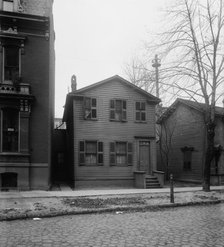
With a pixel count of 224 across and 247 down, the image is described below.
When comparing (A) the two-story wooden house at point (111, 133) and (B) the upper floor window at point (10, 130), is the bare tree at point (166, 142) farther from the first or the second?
(B) the upper floor window at point (10, 130)

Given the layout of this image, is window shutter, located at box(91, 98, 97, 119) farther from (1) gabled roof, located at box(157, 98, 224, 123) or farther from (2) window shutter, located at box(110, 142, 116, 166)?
(1) gabled roof, located at box(157, 98, 224, 123)

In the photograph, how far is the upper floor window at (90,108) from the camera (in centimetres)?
2258

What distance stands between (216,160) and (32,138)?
14.4 meters

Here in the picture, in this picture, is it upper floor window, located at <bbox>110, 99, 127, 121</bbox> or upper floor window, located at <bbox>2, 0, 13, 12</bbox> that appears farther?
upper floor window, located at <bbox>110, 99, 127, 121</bbox>

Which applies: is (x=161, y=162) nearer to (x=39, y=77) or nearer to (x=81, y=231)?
(x=39, y=77)

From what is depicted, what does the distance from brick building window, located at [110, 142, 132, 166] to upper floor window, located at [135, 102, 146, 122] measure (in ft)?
6.42

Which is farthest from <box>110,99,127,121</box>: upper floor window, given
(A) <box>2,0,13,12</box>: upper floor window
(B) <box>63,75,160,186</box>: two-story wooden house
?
(A) <box>2,0,13,12</box>: upper floor window

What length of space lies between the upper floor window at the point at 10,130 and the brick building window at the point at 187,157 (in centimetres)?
1486

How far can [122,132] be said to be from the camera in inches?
A: 923

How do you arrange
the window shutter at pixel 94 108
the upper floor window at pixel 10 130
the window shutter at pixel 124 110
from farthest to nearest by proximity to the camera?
1. the window shutter at pixel 124 110
2. the window shutter at pixel 94 108
3. the upper floor window at pixel 10 130

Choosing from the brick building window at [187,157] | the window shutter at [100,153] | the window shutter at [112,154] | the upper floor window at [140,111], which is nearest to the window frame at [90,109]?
the window shutter at [100,153]

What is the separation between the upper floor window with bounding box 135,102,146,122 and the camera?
24.1m

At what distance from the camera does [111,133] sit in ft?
76.0

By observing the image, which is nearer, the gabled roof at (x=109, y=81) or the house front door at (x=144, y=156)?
the gabled roof at (x=109, y=81)
